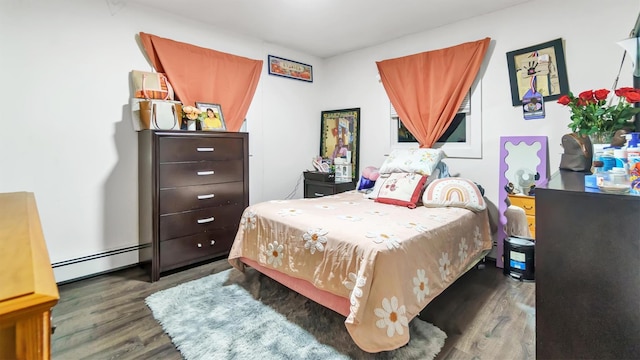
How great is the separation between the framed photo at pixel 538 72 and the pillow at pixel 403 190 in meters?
1.17

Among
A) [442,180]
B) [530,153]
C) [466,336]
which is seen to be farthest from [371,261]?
[530,153]

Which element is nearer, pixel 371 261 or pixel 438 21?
pixel 371 261

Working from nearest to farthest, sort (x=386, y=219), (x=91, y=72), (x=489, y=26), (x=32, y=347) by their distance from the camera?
(x=32, y=347), (x=386, y=219), (x=91, y=72), (x=489, y=26)

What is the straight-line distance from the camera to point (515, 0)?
2703 millimetres

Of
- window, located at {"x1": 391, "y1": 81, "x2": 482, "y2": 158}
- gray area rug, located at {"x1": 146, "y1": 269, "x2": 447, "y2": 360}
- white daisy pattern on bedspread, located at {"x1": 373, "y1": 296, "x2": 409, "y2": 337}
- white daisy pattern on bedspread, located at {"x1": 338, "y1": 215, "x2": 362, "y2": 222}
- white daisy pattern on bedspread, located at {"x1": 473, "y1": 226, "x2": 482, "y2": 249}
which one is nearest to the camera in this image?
white daisy pattern on bedspread, located at {"x1": 373, "y1": 296, "x2": 409, "y2": 337}

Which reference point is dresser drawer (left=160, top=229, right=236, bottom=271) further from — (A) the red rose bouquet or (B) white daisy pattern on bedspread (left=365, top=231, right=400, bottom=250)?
(A) the red rose bouquet

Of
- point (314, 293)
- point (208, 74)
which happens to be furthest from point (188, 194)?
point (314, 293)

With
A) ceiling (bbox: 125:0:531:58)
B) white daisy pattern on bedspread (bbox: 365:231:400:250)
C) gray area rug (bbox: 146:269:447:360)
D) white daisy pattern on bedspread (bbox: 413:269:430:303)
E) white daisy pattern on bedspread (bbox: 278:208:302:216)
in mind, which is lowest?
gray area rug (bbox: 146:269:447:360)

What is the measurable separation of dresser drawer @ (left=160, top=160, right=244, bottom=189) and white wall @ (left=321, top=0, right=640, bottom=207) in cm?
177

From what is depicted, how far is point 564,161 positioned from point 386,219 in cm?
111

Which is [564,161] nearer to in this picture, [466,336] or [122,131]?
[466,336]

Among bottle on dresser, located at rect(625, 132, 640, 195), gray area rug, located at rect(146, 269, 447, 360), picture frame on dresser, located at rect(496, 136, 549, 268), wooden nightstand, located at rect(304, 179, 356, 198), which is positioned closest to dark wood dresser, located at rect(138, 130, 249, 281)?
gray area rug, located at rect(146, 269, 447, 360)

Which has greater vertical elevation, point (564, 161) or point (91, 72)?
point (91, 72)

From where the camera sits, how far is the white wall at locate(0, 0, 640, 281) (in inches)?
91.4
